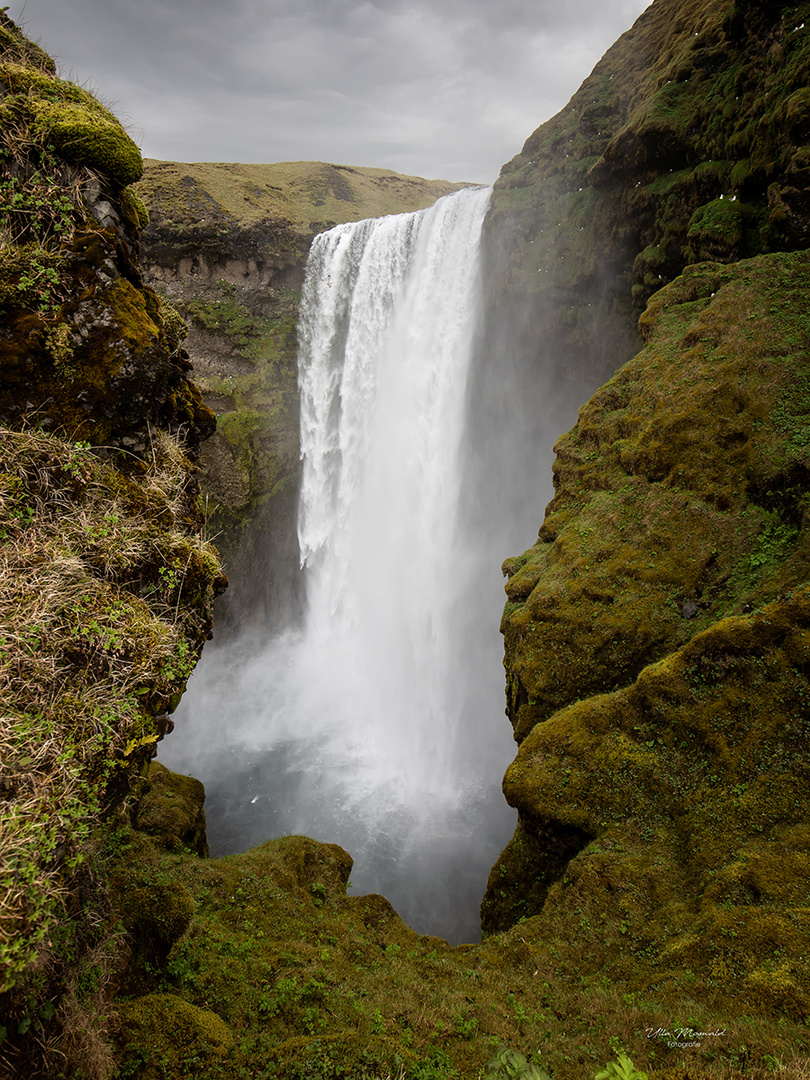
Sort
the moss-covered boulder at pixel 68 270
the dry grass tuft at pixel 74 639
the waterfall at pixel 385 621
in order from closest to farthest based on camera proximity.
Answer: the dry grass tuft at pixel 74 639, the moss-covered boulder at pixel 68 270, the waterfall at pixel 385 621

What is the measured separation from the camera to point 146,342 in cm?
519

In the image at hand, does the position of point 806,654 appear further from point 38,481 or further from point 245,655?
point 245,655

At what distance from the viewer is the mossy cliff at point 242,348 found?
2342cm

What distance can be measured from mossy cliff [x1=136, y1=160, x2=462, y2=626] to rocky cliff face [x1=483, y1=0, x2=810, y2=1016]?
1617 centimetres

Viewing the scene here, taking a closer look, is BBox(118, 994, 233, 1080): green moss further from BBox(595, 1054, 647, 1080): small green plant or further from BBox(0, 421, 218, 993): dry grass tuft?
BBox(595, 1054, 647, 1080): small green plant

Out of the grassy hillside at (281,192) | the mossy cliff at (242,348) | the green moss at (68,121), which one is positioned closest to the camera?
the green moss at (68,121)

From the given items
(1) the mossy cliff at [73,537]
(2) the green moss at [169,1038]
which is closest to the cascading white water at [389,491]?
(2) the green moss at [169,1038]

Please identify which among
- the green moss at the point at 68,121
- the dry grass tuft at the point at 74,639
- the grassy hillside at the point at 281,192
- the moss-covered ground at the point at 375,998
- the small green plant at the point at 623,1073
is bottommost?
the moss-covered ground at the point at 375,998

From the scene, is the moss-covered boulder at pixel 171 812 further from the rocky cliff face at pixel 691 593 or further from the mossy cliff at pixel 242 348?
the mossy cliff at pixel 242 348

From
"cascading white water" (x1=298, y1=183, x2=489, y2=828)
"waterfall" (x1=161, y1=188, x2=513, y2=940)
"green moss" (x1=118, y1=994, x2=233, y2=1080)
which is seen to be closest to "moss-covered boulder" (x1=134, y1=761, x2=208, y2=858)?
"waterfall" (x1=161, y1=188, x2=513, y2=940)

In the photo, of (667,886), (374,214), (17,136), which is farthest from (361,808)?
(374,214)

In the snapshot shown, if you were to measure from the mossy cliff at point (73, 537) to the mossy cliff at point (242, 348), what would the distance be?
1811cm

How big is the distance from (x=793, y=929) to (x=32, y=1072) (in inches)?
253

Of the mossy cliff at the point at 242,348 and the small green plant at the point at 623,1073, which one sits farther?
the mossy cliff at the point at 242,348
